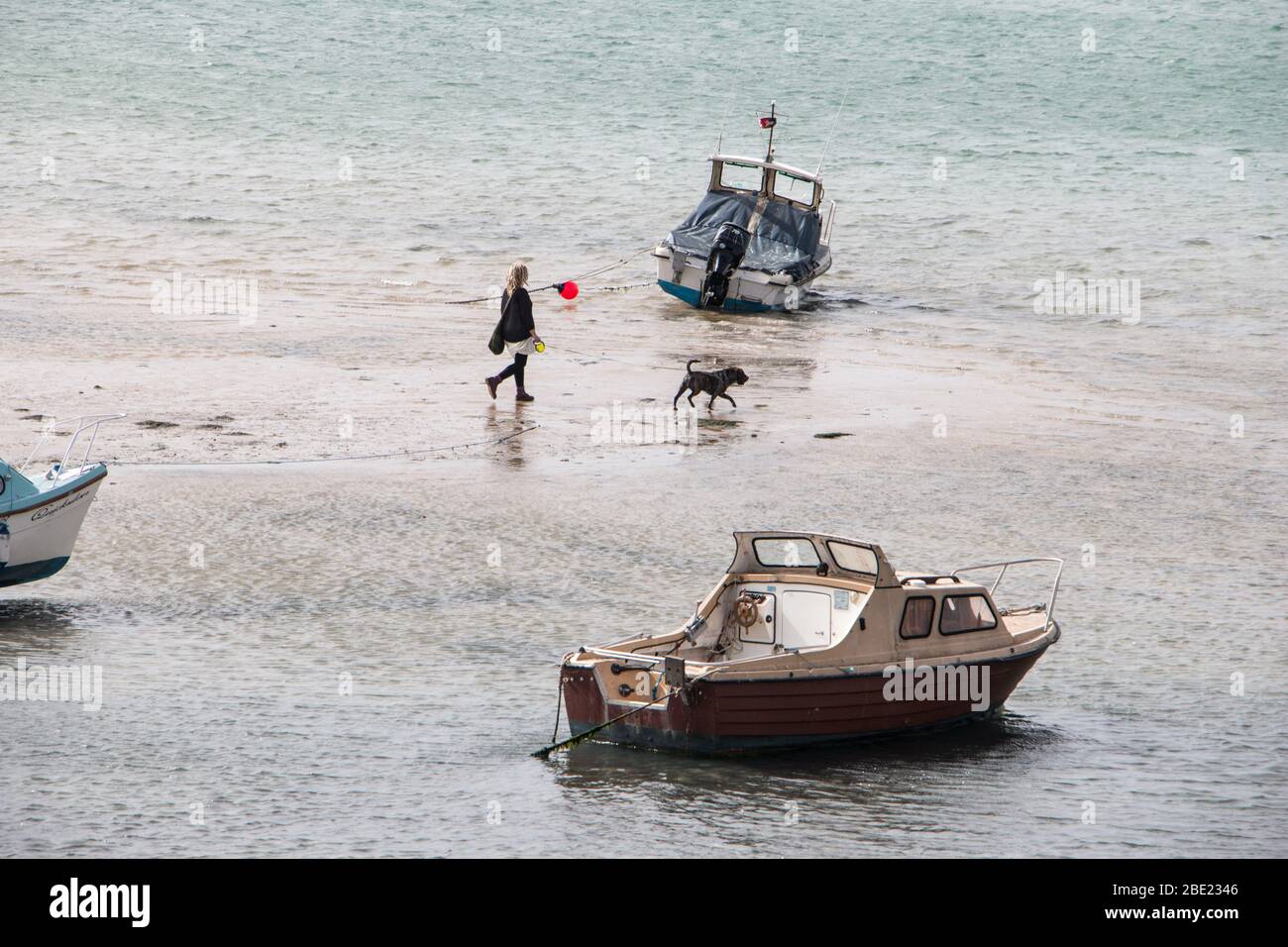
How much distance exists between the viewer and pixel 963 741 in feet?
42.2

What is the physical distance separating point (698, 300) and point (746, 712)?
1799 centimetres

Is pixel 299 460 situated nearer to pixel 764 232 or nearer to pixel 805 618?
pixel 805 618

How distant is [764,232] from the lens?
30.7 metres

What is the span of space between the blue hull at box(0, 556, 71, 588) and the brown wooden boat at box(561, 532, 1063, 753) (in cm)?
495

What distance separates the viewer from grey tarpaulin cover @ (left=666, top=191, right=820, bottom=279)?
97.8 feet

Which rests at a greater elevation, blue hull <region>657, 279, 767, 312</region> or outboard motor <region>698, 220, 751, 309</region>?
outboard motor <region>698, 220, 751, 309</region>

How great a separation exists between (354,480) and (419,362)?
6.06 m

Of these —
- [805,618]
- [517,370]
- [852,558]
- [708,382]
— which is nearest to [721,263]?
[708,382]

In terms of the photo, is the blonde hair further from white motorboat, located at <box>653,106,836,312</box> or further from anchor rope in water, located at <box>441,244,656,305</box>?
white motorboat, located at <box>653,106,836,312</box>

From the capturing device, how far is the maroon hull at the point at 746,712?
12164 mm

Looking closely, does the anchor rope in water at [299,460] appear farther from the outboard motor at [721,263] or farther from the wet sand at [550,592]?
the outboard motor at [721,263]

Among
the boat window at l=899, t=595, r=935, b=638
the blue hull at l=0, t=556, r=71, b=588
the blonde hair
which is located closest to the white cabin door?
the boat window at l=899, t=595, r=935, b=638

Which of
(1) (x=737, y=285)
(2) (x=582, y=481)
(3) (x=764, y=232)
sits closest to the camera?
(2) (x=582, y=481)

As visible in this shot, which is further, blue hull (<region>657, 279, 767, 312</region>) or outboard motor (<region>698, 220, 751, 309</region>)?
blue hull (<region>657, 279, 767, 312</region>)
